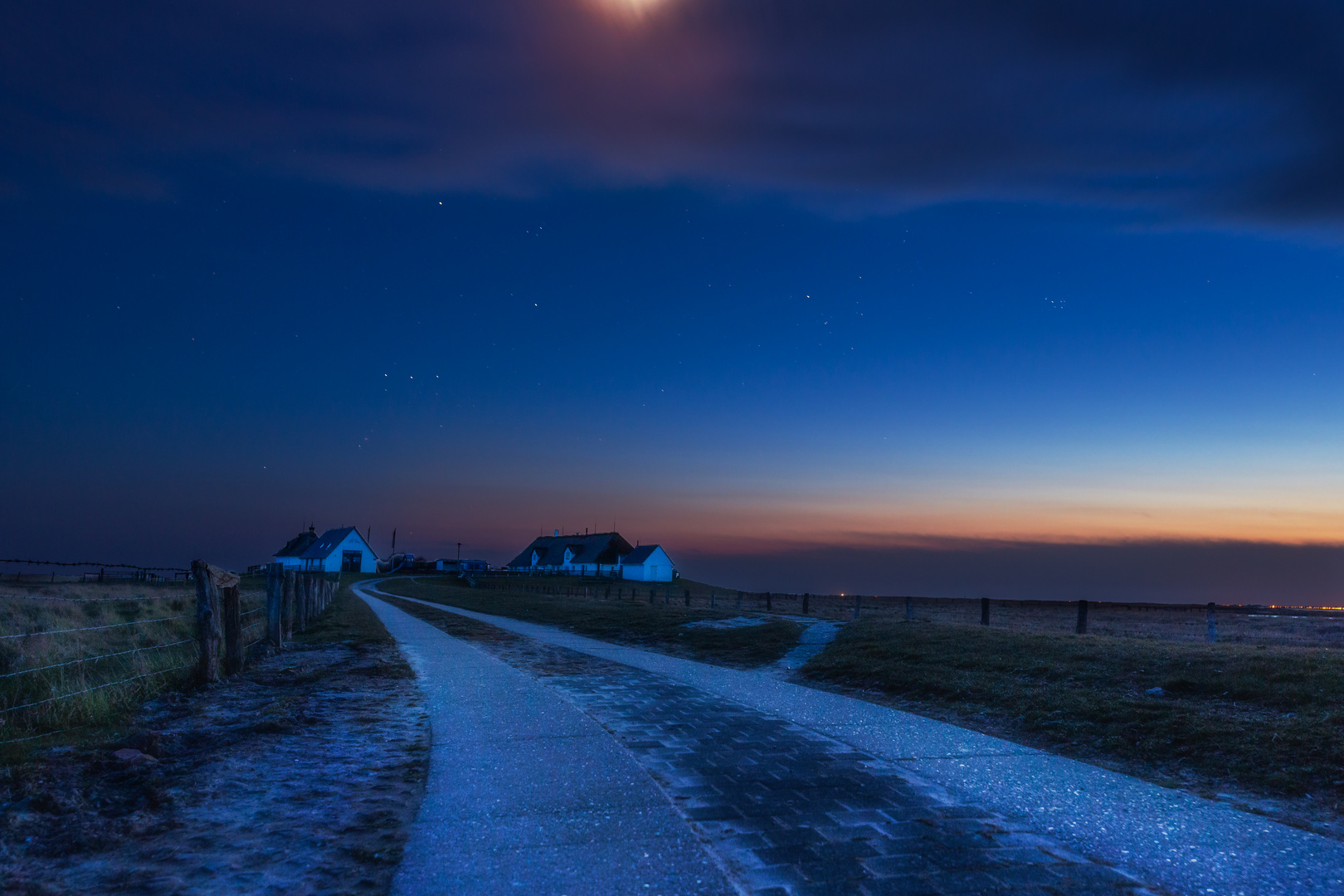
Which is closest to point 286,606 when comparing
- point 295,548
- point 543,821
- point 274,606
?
point 274,606

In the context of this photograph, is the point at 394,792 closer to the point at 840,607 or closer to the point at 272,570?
the point at 272,570

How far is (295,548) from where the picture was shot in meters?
124

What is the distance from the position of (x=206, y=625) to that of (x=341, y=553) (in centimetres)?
10781

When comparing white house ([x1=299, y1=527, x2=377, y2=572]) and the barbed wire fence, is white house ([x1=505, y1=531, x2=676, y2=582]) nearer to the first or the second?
white house ([x1=299, y1=527, x2=377, y2=572])

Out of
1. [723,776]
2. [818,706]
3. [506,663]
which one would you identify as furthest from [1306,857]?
[506,663]

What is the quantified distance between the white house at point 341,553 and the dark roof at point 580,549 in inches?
904

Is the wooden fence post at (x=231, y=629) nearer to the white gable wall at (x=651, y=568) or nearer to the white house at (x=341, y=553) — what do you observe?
the white gable wall at (x=651, y=568)

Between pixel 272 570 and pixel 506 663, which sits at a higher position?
pixel 272 570

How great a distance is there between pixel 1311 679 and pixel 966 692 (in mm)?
4051

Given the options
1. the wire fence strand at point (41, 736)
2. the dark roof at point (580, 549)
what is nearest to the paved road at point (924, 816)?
the wire fence strand at point (41, 736)

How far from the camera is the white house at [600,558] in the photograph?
97.6m

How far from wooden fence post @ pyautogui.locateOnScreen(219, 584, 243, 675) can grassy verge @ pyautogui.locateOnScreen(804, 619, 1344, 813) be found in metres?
9.67

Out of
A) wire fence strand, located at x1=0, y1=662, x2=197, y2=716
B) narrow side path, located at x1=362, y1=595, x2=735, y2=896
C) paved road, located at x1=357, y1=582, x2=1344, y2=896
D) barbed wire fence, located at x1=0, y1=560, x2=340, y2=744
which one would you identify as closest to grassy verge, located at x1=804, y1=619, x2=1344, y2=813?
paved road, located at x1=357, y1=582, x2=1344, y2=896

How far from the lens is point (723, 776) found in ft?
21.2
